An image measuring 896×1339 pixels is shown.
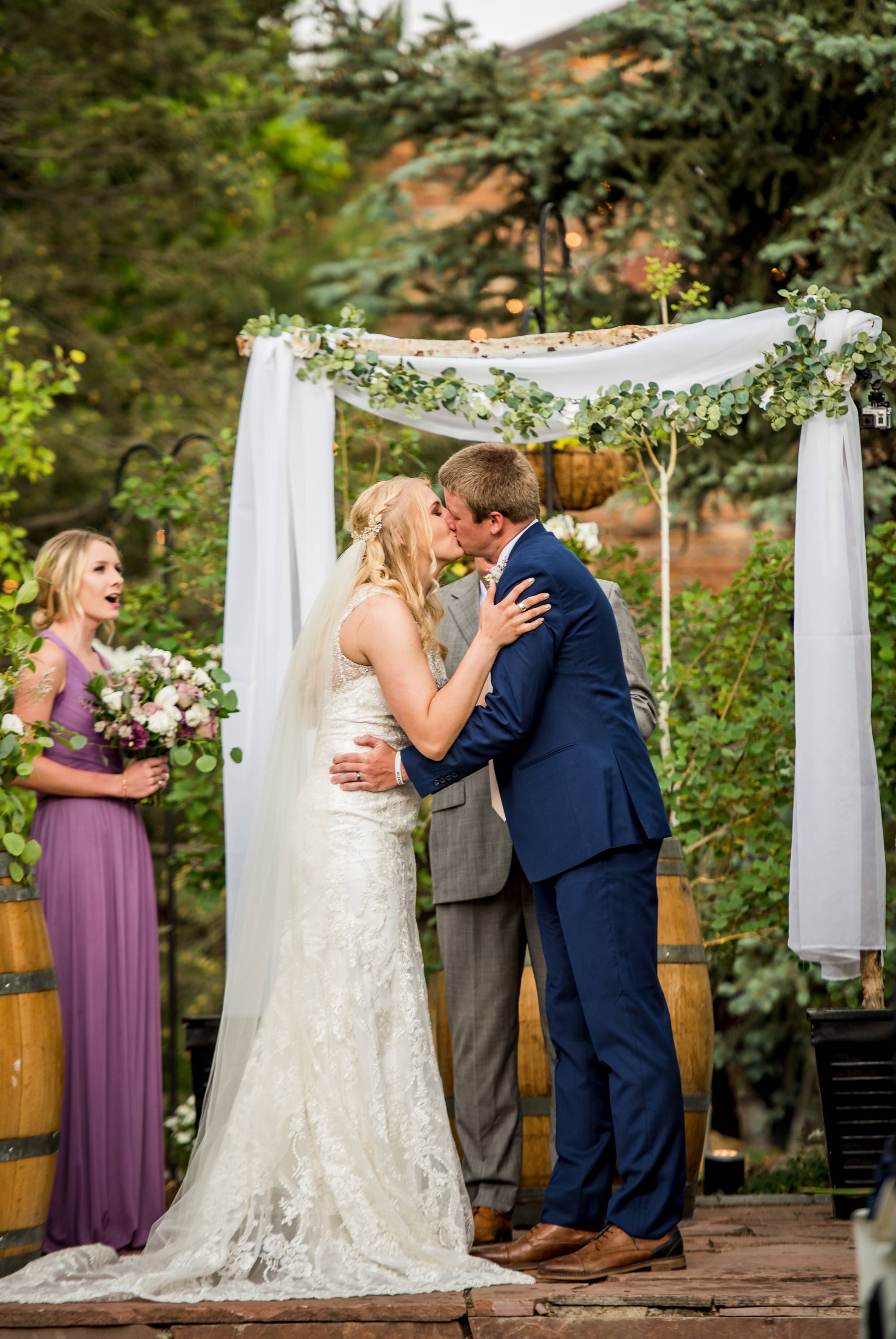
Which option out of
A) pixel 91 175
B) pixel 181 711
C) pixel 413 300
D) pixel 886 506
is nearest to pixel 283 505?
pixel 181 711

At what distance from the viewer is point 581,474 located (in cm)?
529

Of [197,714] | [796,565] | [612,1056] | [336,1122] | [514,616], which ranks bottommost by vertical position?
[336,1122]

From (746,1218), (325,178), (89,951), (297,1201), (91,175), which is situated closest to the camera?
(297,1201)

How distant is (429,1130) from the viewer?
10.3 ft

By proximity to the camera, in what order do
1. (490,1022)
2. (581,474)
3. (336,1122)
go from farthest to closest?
1. (581,474)
2. (490,1022)
3. (336,1122)

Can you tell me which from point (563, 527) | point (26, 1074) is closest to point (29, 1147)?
point (26, 1074)

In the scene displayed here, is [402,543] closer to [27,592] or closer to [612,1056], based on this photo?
[27,592]

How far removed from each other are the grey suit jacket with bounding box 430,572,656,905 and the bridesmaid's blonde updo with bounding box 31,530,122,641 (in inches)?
41.2

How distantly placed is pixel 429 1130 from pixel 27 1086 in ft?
3.14

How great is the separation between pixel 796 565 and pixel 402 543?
1.15 m

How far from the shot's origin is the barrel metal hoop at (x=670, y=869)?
13.1 ft

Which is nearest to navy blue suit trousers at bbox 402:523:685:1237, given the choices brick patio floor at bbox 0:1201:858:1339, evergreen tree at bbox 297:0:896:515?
brick patio floor at bbox 0:1201:858:1339

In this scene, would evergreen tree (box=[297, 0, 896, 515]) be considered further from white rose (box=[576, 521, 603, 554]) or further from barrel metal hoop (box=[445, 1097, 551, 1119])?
barrel metal hoop (box=[445, 1097, 551, 1119])

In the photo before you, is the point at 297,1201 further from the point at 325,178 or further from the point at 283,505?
the point at 325,178
